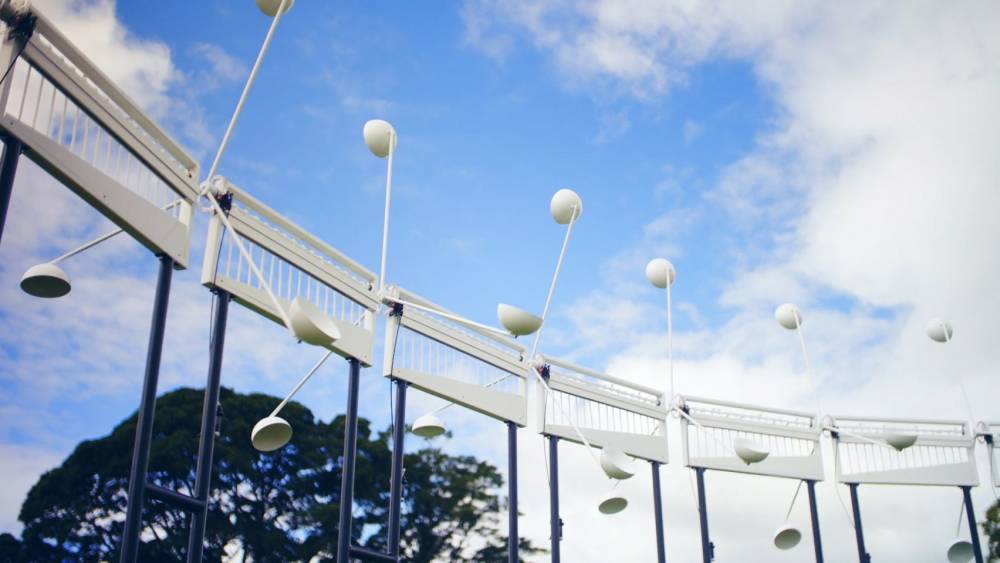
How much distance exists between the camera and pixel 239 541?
15.1 metres

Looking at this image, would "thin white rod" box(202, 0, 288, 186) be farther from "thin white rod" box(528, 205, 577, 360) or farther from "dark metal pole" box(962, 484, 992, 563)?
"dark metal pole" box(962, 484, 992, 563)

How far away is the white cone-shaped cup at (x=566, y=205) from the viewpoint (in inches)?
386

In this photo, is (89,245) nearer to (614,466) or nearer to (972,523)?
(614,466)

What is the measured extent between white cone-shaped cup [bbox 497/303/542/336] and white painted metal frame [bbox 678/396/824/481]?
5199 millimetres

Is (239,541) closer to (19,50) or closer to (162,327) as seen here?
(162,327)

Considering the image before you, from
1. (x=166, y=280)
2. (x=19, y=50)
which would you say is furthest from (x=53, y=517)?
(x=19, y=50)

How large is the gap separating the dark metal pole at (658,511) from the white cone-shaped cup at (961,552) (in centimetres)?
379

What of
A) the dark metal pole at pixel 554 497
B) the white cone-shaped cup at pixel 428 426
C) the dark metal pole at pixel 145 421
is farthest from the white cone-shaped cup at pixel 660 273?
the dark metal pole at pixel 145 421

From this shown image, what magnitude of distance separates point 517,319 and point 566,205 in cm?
331

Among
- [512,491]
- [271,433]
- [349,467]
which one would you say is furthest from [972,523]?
[271,433]

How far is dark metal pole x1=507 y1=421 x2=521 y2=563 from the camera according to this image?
30.5ft

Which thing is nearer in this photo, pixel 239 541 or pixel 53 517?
pixel 53 517

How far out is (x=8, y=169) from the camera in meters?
5.27

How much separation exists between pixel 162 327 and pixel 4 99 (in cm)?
174
